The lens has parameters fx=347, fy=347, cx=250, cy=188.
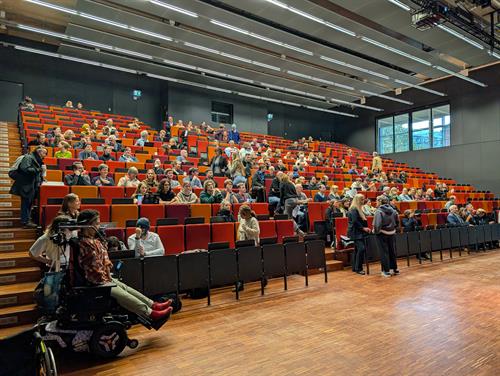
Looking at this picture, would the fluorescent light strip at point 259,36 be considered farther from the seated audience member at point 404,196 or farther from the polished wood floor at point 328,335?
the polished wood floor at point 328,335

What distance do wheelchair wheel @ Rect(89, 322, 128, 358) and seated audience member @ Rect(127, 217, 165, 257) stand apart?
115 cm

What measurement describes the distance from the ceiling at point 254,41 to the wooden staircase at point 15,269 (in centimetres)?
508

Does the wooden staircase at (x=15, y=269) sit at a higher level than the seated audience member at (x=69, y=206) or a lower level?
lower

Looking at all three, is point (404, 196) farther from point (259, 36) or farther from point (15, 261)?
point (15, 261)

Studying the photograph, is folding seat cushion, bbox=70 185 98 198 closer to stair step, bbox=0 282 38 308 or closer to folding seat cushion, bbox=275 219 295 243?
stair step, bbox=0 282 38 308

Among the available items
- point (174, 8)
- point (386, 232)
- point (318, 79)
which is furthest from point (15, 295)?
point (318, 79)

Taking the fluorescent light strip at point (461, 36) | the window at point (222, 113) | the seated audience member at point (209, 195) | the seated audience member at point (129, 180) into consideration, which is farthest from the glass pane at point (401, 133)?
the seated audience member at point (129, 180)

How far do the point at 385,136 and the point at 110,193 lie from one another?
46.3 ft

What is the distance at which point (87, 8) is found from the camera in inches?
304

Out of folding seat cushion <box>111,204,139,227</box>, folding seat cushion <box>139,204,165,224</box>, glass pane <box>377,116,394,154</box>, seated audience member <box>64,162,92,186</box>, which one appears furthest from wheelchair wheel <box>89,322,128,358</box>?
glass pane <box>377,116,394,154</box>

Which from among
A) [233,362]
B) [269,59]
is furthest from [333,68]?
[233,362]

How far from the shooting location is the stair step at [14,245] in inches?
152

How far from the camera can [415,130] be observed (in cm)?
1483

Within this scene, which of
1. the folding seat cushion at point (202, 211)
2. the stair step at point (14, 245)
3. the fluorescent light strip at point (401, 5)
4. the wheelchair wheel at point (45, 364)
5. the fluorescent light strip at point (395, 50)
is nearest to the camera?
the wheelchair wheel at point (45, 364)
